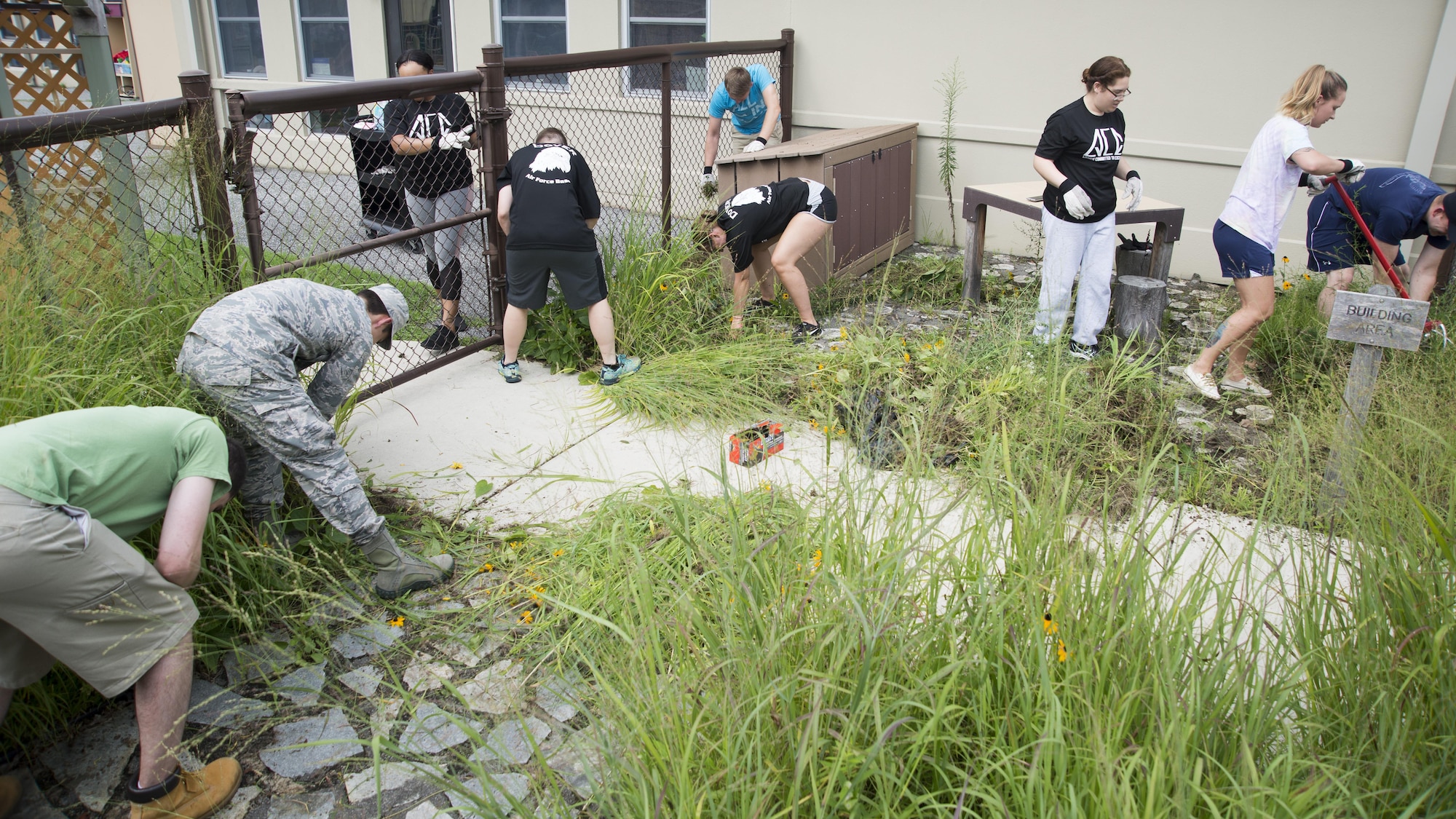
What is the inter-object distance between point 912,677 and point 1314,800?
0.75 m

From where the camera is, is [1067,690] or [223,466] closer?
[1067,690]

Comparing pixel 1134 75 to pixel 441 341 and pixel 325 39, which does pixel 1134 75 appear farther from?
pixel 325 39

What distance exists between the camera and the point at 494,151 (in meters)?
5.38

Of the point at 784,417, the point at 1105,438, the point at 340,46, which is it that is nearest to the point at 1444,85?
the point at 1105,438

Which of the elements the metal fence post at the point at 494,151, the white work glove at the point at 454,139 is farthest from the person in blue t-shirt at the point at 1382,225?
the white work glove at the point at 454,139

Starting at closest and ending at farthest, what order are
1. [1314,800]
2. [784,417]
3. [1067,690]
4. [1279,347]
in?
[1314,800] → [1067,690] → [784,417] → [1279,347]

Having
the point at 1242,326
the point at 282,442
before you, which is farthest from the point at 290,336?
the point at 1242,326

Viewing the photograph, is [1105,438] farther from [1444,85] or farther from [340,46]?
[340,46]

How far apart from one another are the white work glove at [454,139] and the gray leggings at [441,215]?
0.91ft

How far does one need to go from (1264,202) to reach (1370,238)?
68cm

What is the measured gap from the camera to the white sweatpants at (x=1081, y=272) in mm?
5387

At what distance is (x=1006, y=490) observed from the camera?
2.81 metres

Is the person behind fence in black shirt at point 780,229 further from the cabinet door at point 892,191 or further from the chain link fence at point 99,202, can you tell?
the chain link fence at point 99,202

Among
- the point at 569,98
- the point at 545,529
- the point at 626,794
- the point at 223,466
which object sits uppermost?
the point at 569,98
